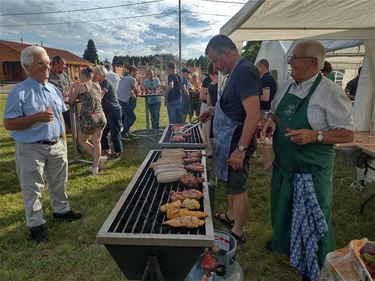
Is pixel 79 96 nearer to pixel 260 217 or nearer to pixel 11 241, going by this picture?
pixel 11 241

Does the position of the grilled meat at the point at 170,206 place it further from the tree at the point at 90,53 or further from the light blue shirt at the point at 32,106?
the tree at the point at 90,53

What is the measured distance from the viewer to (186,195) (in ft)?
7.47

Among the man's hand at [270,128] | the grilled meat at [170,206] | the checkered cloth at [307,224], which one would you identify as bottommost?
the checkered cloth at [307,224]

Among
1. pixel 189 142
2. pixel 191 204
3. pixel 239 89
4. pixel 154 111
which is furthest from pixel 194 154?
pixel 154 111

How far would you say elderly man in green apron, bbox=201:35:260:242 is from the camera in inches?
105

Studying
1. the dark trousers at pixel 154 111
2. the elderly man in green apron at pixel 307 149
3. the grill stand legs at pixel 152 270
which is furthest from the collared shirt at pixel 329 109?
the dark trousers at pixel 154 111

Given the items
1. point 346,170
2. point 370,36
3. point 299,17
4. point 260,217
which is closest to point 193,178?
point 260,217

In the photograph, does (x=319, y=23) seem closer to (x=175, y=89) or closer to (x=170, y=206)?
(x=170, y=206)

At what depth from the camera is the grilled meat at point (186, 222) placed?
184 cm

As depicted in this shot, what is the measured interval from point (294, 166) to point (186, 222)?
44.0 inches

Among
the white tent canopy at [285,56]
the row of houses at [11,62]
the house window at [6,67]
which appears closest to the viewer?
the white tent canopy at [285,56]

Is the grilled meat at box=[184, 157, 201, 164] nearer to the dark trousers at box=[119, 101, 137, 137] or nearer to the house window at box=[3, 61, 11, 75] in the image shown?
the dark trousers at box=[119, 101, 137, 137]

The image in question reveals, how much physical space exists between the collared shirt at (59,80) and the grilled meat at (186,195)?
17.7 feet

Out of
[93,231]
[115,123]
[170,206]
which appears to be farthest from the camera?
[115,123]
